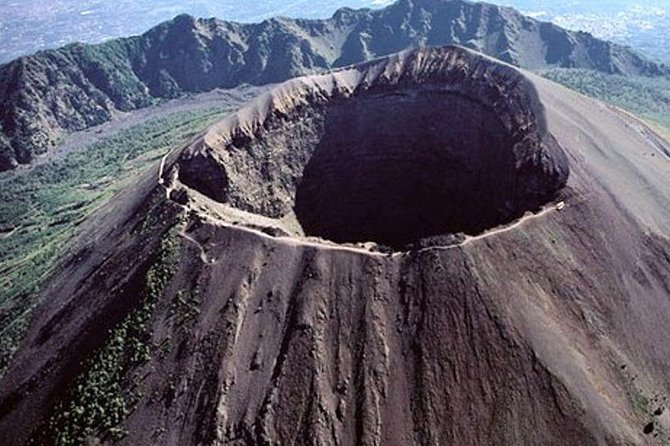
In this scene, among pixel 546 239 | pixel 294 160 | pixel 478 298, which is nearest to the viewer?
pixel 478 298

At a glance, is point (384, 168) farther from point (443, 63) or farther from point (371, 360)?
point (371, 360)

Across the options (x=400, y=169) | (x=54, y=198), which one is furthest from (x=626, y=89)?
(x=54, y=198)

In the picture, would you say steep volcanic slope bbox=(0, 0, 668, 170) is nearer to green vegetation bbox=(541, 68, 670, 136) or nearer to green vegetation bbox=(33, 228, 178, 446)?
green vegetation bbox=(541, 68, 670, 136)

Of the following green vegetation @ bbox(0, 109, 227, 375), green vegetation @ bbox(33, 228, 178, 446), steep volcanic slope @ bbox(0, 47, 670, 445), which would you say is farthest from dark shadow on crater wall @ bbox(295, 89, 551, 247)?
green vegetation @ bbox(0, 109, 227, 375)

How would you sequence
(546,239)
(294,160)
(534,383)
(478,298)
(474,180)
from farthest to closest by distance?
(294,160) → (474,180) → (546,239) → (478,298) → (534,383)

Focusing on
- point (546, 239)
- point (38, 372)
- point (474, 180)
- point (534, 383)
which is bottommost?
point (38, 372)

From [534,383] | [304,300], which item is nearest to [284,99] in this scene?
[304,300]

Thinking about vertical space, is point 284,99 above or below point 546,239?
below

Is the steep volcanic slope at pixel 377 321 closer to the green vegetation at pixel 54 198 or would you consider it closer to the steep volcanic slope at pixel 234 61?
the green vegetation at pixel 54 198
